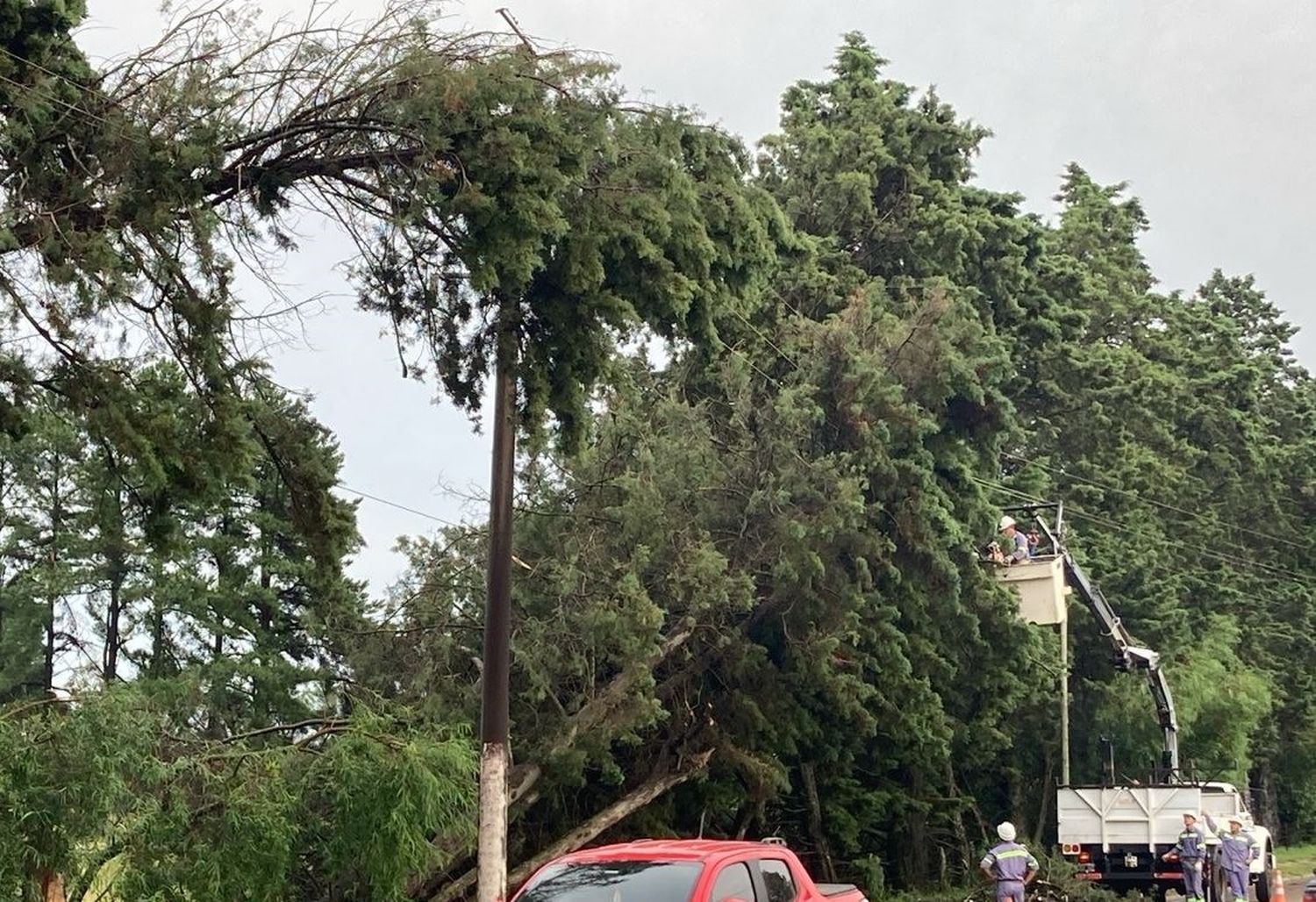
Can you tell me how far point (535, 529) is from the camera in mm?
24844

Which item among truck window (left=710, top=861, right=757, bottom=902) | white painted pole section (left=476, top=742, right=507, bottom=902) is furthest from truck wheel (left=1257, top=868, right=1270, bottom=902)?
truck window (left=710, top=861, right=757, bottom=902)

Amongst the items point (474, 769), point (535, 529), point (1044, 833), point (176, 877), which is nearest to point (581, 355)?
point (474, 769)

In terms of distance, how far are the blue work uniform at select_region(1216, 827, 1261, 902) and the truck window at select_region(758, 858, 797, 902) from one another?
42.6 ft

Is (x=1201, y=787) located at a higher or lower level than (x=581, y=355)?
lower

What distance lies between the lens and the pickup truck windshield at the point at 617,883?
32.3ft

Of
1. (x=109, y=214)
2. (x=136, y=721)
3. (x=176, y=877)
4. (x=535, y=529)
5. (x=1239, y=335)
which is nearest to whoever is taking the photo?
(x=109, y=214)

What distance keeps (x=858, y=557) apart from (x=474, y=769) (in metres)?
10.8

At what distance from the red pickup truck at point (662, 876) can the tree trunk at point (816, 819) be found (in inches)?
792

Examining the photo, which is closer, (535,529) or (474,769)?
(474,769)

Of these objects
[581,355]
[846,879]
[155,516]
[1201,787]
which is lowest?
[846,879]

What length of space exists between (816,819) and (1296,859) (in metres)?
24.6

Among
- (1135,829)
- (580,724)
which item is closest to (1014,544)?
(1135,829)

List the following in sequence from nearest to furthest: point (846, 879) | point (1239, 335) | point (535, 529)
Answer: point (535, 529) → point (846, 879) → point (1239, 335)

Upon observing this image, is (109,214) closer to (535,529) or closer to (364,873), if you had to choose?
(364,873)
